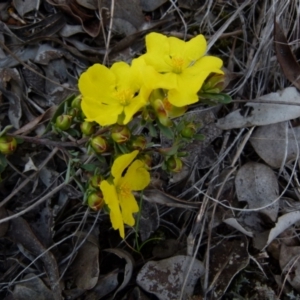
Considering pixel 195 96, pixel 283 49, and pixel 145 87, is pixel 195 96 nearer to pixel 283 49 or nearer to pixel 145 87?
pixel 145 87

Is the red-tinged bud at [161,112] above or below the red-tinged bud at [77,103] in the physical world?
above

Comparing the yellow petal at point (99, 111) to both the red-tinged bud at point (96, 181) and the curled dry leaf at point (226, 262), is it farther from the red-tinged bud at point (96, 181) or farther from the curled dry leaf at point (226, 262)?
the curled dry leaf at point (226, 262)

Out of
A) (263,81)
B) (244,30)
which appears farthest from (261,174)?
(244,30)

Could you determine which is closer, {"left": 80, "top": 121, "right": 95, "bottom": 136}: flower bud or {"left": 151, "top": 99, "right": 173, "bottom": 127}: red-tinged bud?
{"left": 151, "top": 99, "right": 173, "bottom": 127}: red-tinged bud

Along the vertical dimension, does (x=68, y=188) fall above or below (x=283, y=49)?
below

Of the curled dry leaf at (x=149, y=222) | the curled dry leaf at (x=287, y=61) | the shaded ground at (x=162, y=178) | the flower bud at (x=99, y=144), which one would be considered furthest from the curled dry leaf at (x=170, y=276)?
the curled dry leaf at (x=287, y=61)

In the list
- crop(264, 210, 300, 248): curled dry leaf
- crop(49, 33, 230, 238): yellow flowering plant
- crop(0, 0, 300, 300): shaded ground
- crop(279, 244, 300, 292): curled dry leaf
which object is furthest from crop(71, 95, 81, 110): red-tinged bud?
crop(279, 244, 300, 292): curled dry leaf

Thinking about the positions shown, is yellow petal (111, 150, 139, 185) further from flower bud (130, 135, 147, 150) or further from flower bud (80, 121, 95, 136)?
flower bud (80, 121, 95, 136)
